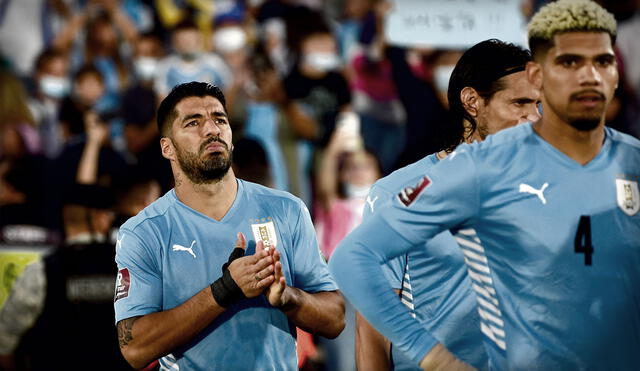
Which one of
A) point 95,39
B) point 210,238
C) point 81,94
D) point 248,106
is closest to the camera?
point 210,238

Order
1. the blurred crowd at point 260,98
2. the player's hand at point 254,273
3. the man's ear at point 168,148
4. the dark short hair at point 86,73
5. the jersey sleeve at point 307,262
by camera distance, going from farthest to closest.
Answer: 1. the dark short hair at point 86,73
2. the blurred crowd at point 260,98
3. the man's ear at point 168,148
4. the jersey sleeve at point 307,262
5. the player's hand at point 254,273

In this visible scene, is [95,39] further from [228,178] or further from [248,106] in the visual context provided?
[228,178]

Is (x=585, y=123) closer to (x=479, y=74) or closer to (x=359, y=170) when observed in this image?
(x=479, y=74)

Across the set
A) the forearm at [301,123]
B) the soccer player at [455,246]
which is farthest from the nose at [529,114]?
the forearm at [301,123]

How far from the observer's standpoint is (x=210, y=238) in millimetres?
3799

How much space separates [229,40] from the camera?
873 centimetres

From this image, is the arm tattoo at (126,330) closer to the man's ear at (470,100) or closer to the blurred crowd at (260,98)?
the man's ear at (470,100)

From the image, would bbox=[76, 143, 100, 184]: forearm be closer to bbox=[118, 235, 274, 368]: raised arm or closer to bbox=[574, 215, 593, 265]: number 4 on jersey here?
bbox=[118, 235, 274, 368]: raised arm

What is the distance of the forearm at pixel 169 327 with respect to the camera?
354cm

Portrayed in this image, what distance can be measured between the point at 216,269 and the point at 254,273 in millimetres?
298

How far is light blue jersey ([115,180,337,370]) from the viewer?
12.0 ft

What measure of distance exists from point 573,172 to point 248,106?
222 inches

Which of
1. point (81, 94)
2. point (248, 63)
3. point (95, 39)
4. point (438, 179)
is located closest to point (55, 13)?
point (95, 39)

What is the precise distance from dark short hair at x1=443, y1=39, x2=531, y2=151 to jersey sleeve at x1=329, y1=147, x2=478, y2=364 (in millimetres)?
1094
